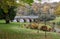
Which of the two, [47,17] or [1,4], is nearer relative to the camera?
[1,4]

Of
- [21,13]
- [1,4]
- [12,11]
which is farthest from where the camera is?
[21,13]

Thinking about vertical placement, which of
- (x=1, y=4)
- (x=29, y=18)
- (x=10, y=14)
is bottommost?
(x=29, y=18)

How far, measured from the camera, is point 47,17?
21469 millimetres

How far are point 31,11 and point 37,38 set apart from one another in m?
16.0

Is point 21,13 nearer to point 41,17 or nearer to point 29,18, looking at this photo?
Answer: point 29,18

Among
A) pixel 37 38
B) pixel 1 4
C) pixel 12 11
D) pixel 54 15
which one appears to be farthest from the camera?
pixel 54 15

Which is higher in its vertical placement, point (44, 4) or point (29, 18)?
point (44, 4)

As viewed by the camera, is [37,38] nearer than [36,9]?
Yes

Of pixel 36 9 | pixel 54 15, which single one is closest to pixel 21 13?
pixel 36 9

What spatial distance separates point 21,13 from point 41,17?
646 cm

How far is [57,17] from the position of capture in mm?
23312

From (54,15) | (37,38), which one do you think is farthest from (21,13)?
(37,38)

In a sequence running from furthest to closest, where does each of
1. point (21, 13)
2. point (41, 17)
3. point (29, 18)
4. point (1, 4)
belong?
point (21, 13) < point (29, 18) < point (41, 17) < point (1, 4)

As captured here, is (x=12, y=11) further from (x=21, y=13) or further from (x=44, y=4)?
(x=21, y=13)
